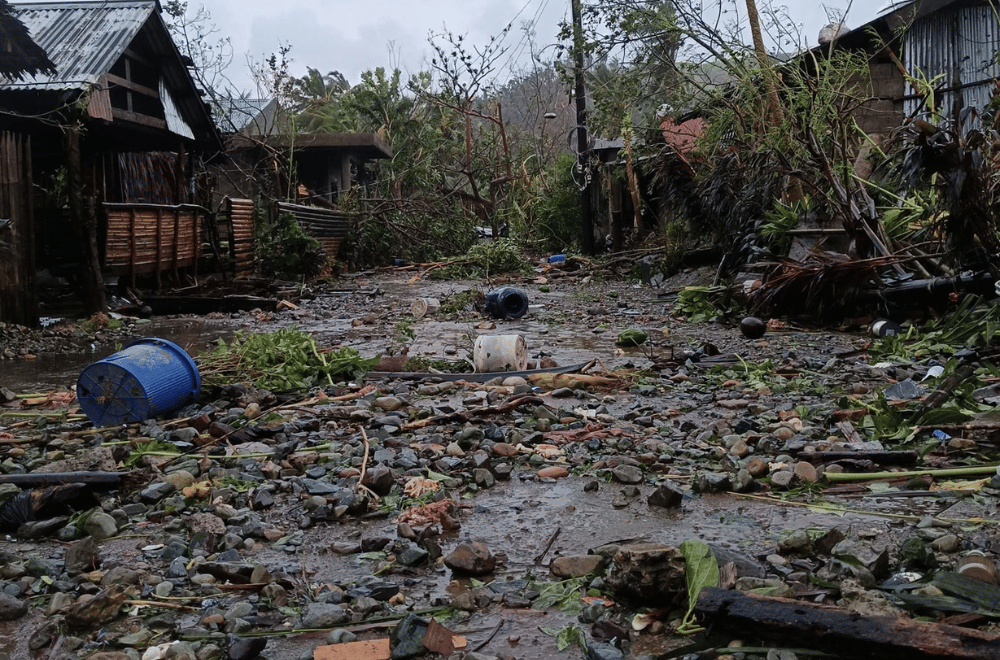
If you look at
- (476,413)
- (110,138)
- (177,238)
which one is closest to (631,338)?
(476,413)

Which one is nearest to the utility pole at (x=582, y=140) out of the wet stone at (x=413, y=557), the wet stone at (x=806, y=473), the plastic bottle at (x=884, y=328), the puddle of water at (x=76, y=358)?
the puddle of water at (x=76, y=358)

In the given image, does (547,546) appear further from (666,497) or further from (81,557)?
(81,557)

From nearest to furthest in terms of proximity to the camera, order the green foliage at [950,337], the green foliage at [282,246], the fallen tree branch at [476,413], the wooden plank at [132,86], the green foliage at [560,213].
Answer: the fallen tree branch at [476,413] → the green foliage at [950,337] → the wooden plank at [132,86] → the green foliage at [282,246] → the green foliage at [560,213]

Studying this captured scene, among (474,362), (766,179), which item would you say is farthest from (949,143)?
(766,179)

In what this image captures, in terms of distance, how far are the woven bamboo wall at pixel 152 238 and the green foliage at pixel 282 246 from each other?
5.06ft

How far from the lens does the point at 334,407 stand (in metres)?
4.61

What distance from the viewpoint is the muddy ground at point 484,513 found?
215 cm

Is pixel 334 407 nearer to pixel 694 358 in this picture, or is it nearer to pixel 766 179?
pixel 694 358

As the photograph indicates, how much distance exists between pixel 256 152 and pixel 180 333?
12063 mm

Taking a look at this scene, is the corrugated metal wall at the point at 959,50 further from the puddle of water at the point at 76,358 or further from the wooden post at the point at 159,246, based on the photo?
the wooden post at the point at 159,246

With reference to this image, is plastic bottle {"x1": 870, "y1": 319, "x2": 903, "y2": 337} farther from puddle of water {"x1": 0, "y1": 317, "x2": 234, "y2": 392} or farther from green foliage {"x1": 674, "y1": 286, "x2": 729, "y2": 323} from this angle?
puddle of water {"x1": 0, "y1": 317, "x2": 234, "y2": 392}

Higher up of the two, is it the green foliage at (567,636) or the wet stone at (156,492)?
the wet stone at (156,492)

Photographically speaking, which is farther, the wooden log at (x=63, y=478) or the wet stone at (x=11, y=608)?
the wooden log at (x=63, y=478)

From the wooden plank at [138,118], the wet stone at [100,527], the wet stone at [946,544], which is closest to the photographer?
the wet stone at [946,544]
